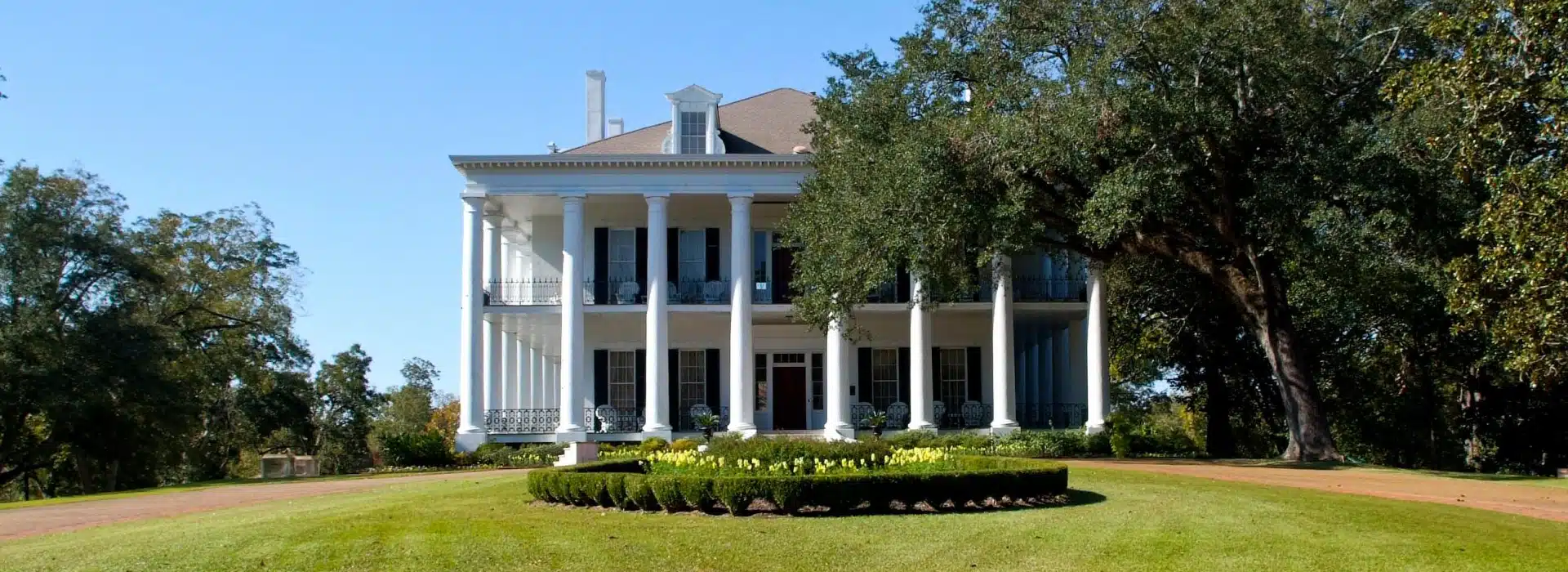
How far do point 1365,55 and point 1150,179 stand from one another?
5109 millimetres

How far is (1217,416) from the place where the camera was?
3675cm

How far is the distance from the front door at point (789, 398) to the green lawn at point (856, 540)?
20.6m

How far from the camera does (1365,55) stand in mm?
24453

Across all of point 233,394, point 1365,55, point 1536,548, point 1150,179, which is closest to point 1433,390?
point 1365,55

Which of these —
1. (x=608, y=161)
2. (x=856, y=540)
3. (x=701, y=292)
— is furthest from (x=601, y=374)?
(x=856, y=540)

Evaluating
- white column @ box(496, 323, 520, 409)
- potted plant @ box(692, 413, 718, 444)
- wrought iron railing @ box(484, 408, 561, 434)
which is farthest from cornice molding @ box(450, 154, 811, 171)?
potted plant @ box(692, 413, 718, 444)

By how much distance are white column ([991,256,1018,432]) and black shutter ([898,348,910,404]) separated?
11.0ft

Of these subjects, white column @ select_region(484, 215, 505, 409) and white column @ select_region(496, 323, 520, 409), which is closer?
white column @ select_region(484, 215, 505, 409)

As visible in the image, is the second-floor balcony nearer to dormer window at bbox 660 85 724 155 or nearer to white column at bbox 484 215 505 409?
white column at bbox 484 215 505 409

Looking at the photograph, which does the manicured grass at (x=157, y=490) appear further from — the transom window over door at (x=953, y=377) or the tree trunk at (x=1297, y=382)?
the tree trunk at (x=1297, y=382)

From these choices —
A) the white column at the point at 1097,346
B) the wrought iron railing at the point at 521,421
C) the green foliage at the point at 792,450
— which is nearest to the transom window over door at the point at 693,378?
the wrought iron railing at the point at 521,421

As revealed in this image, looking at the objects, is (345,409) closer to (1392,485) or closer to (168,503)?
(168,503)

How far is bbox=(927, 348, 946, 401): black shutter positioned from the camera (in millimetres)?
37094

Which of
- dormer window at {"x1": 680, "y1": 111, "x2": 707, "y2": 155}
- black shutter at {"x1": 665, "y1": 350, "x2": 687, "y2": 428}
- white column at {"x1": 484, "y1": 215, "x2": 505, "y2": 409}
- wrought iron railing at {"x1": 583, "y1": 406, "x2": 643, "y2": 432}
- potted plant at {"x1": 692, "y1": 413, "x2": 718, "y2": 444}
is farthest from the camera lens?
black shutter at {"x1": 665, "y1": 350, "x2": 687, "y2": 428}
